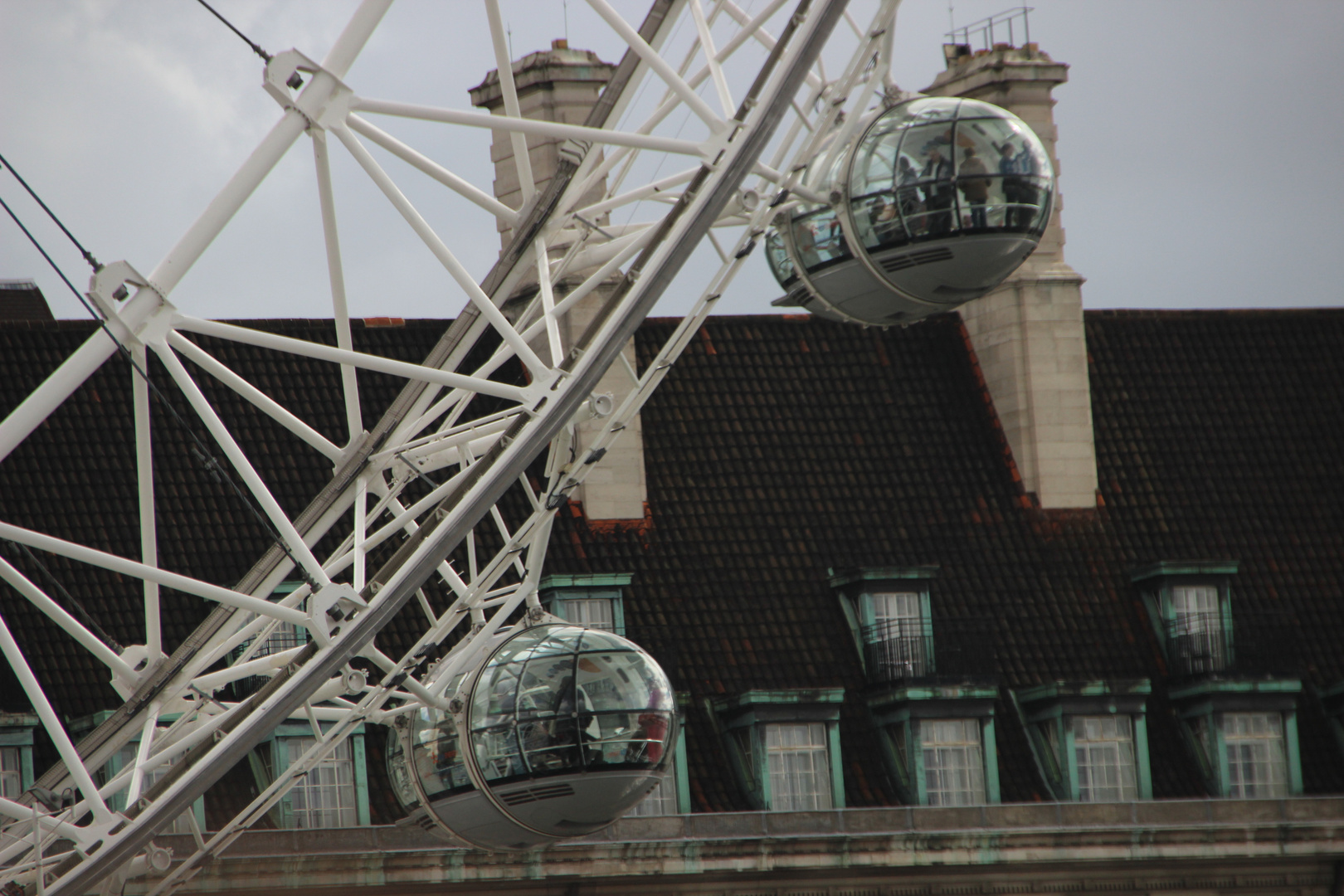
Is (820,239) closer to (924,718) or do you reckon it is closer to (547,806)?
(547,806)

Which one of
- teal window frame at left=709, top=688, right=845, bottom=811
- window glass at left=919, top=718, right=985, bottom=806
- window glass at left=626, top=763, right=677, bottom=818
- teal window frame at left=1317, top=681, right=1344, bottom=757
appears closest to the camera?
window glass at left=626, top=763, right=677, bottom=818

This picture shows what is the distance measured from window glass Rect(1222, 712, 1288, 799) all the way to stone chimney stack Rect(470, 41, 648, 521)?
11.3 m

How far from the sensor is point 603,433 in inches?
883

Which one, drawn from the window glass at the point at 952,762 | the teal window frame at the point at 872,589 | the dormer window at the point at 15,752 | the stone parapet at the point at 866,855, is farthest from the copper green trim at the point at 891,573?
the dormer window at the point at 15,752

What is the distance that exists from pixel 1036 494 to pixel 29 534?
27039 mm

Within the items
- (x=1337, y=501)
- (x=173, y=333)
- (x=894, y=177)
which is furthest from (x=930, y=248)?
(x=1337, y=501)

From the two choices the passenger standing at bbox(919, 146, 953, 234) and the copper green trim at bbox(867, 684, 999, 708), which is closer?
the passenger standing at bbox(919, 146, 953, 234)

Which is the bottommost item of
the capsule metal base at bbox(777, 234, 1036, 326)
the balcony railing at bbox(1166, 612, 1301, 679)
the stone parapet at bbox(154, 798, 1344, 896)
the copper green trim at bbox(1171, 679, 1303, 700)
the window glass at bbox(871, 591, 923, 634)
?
the stone parapet at bbox(154, 798, 1344, 896)

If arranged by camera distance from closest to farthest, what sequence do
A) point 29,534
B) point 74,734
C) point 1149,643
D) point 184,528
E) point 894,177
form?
point 29,534
point 894,177
point 74,734
point 184,528
point 1149,643

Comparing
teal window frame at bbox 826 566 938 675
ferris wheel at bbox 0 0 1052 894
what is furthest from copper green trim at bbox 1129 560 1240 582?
ferris wheel at bbox 0 0 1052 894

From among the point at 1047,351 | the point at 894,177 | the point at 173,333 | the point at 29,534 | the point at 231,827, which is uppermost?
the point at 1047,351

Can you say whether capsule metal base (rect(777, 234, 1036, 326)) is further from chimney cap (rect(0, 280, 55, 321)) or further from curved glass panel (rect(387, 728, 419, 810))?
chimney cap (rect(0, 280, 55, 321))

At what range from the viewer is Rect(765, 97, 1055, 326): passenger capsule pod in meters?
21.3

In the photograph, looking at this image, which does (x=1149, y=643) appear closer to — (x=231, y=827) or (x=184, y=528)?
(x=184, y=528)
